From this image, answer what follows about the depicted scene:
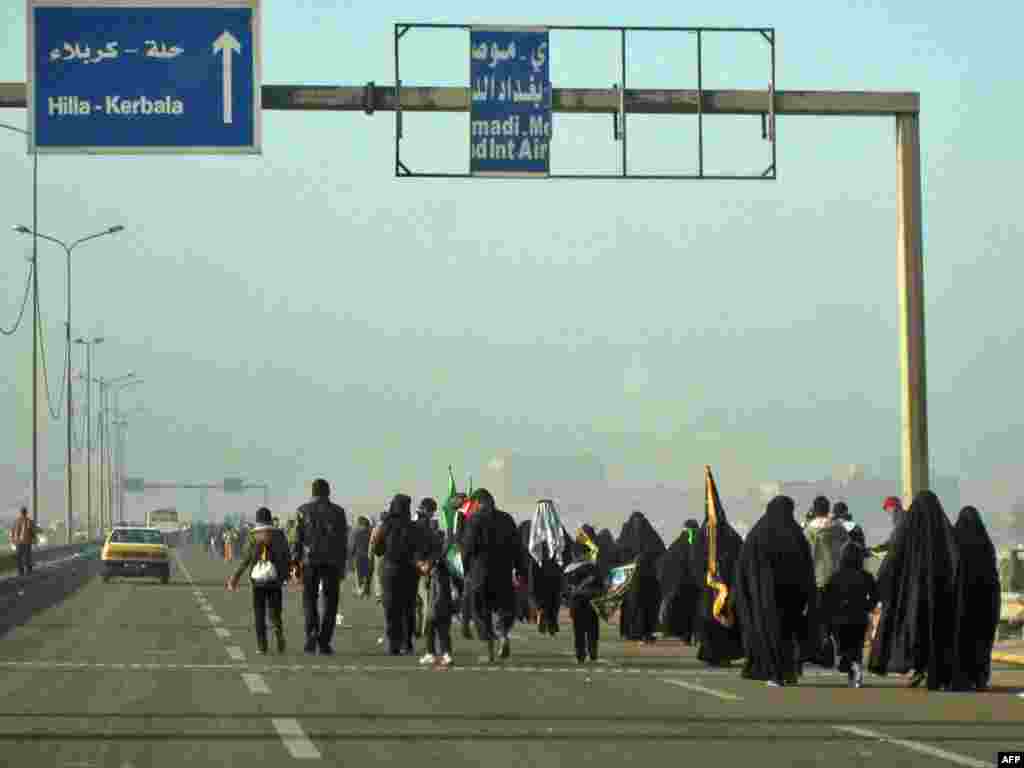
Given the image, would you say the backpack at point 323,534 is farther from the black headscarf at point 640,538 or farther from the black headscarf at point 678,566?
the black headscarf at point 640,538

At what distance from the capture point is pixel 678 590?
1083 inches

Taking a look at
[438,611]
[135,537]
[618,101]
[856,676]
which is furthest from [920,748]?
[135,537]

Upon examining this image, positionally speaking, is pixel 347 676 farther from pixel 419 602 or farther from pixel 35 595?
pixel 35 595

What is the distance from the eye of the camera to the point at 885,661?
1992 centimetres

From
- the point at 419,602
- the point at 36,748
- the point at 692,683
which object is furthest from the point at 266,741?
the point at 419,602

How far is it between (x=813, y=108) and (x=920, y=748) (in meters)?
13.1

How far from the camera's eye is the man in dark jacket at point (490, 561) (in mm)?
22844

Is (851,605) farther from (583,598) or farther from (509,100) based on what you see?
(509,100)

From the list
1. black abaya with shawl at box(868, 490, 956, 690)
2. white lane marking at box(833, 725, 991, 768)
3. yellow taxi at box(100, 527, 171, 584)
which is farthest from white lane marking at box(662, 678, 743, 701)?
yellow taxi at box(100, 527, 171, 584)

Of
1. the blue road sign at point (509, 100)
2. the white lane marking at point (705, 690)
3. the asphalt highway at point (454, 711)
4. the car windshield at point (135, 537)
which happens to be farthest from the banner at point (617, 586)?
the car windshield at point (135, 537)

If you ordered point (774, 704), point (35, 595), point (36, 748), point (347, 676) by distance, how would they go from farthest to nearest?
point (35, 595)
point (347, 676)
point (774, 704)
point (36, 748)

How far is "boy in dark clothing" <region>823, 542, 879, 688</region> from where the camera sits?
66.9ft

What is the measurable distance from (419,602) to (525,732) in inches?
548

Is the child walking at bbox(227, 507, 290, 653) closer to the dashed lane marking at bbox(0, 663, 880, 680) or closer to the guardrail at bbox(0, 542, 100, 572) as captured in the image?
the dashed lane marking at bbox(0, 663, 880, 680)
